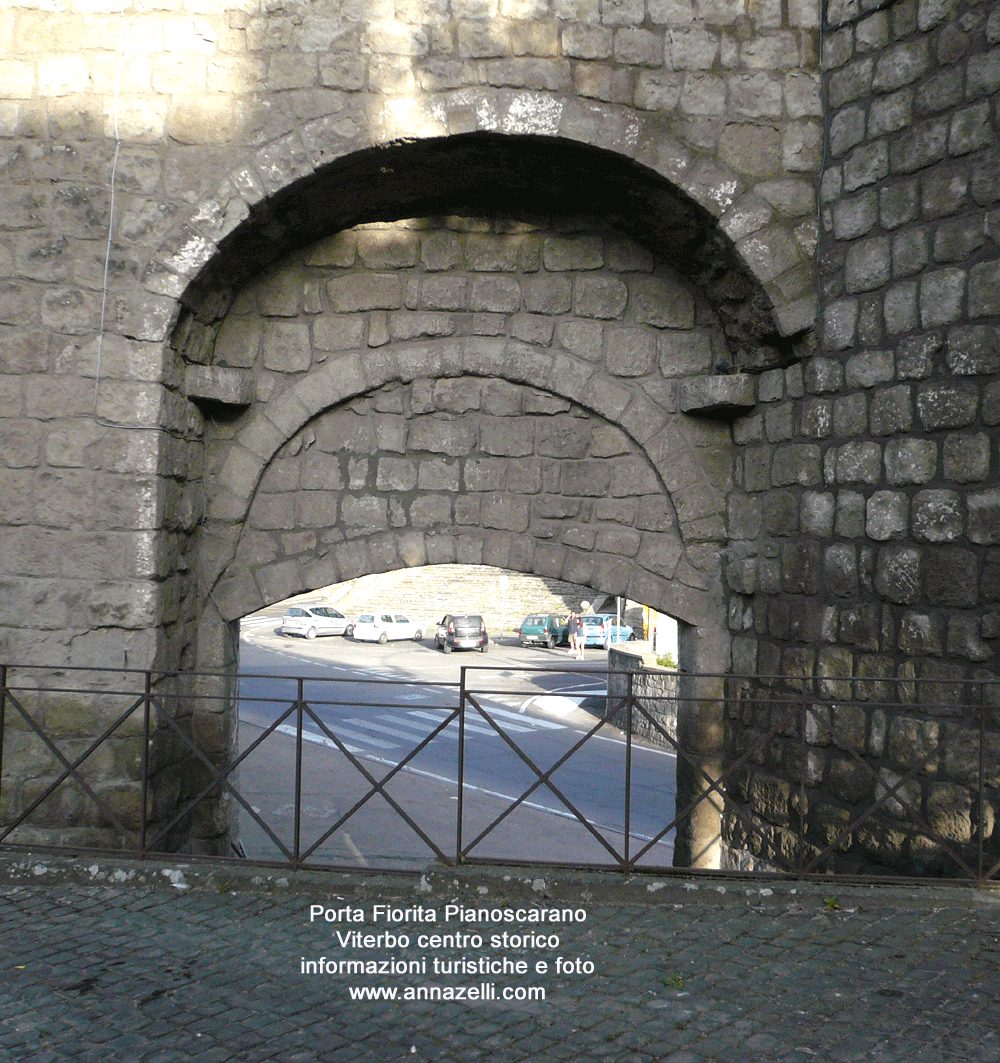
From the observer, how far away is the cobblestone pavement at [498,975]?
8.55 feet

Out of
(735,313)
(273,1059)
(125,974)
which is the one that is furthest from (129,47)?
(273,1059)

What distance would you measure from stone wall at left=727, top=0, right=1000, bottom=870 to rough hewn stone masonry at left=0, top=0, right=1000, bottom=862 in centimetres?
2

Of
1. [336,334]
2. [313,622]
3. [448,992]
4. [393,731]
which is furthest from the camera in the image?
[313,622]

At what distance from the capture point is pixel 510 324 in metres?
5.17

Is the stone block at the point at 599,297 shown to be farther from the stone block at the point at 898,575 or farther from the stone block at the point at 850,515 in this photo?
the stone block at the point at 898,575

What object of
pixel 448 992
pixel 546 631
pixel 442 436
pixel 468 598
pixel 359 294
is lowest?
pixel 546 631

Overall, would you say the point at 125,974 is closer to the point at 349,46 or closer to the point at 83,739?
the point at 83,739

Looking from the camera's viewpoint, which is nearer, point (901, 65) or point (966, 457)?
point (966, 457)

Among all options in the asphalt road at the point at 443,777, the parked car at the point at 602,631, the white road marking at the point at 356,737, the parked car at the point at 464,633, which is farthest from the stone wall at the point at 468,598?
the white road marking at the point at 356,737

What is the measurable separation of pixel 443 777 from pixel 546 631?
1633cm

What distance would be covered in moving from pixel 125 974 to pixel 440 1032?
107 cm

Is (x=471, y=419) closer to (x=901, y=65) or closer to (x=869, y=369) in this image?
(x=869, y=369)

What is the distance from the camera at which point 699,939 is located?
10.8 ft

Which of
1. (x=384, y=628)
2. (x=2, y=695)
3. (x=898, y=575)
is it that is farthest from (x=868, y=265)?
(x=384, y=628)
